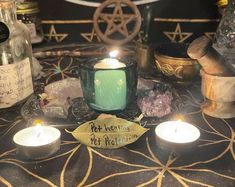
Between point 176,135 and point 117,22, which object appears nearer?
point 176,135

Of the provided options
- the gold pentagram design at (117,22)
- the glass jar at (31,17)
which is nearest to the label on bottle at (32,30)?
Result: the glass jar at (31,17)

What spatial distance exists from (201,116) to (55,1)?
0.68 meters

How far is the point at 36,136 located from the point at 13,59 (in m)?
0.22

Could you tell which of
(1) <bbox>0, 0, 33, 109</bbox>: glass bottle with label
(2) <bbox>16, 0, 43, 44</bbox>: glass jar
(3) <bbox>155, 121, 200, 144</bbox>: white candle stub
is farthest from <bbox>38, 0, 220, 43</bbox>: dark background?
(3) <bbox>155, 121, 200, 144</bbox>: white candle stub

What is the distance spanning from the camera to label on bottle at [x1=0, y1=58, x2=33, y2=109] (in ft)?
2.23

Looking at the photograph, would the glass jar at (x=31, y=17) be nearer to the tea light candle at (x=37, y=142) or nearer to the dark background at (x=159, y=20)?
the dark background at (x=159, y=20)

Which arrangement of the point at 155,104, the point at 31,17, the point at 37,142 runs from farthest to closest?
1. the point at 31,17
2. the point at 155,104
3. the point at 37,142

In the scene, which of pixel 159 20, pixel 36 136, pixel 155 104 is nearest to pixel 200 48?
pixel 155 104

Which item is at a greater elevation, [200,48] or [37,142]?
[200,48]

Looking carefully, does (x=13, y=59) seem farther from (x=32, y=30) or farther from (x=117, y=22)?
(x=117, y=22)

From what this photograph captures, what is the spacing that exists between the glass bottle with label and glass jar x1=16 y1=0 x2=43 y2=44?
1.03 ft

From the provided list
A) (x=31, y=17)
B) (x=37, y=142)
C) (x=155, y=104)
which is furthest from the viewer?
(x=31, y=17)

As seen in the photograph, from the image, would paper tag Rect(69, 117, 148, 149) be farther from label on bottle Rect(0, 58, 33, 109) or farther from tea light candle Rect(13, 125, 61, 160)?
label on bottle Rect(0, 58, 33, 109)

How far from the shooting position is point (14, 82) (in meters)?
0.69
